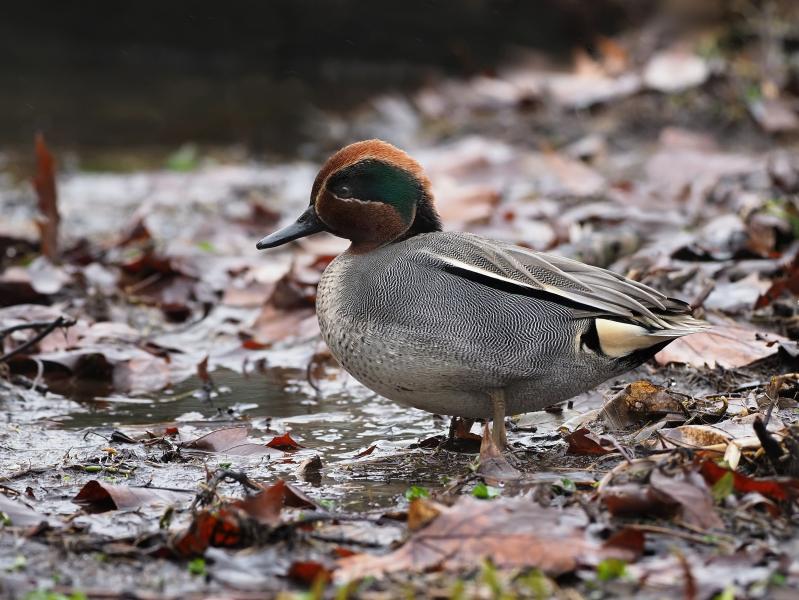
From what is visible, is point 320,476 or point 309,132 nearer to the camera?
point 320,476

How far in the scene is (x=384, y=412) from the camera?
4.85 metres

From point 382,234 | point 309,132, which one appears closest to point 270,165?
point 309,132

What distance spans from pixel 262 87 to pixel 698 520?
12.5 metres

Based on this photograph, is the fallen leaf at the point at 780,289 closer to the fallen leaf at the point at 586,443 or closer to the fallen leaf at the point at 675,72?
the fallen leaf at the point at 586,443

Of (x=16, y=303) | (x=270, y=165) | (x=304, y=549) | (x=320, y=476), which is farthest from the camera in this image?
(x=270, y=165)

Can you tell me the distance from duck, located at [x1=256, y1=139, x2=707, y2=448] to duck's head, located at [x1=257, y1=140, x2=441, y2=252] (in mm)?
203

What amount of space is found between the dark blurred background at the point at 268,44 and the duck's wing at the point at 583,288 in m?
9.79

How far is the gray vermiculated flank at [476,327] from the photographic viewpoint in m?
3.91

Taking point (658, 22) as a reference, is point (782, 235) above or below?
below

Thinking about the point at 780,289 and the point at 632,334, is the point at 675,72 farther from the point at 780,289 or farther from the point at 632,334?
the point at 632,334

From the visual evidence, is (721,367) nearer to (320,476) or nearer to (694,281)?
(694,281)

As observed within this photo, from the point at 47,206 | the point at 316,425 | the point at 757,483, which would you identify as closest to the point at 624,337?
the point at 757,483

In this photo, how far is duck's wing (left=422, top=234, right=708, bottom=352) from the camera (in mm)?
3943

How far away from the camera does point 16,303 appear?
6.06 m
